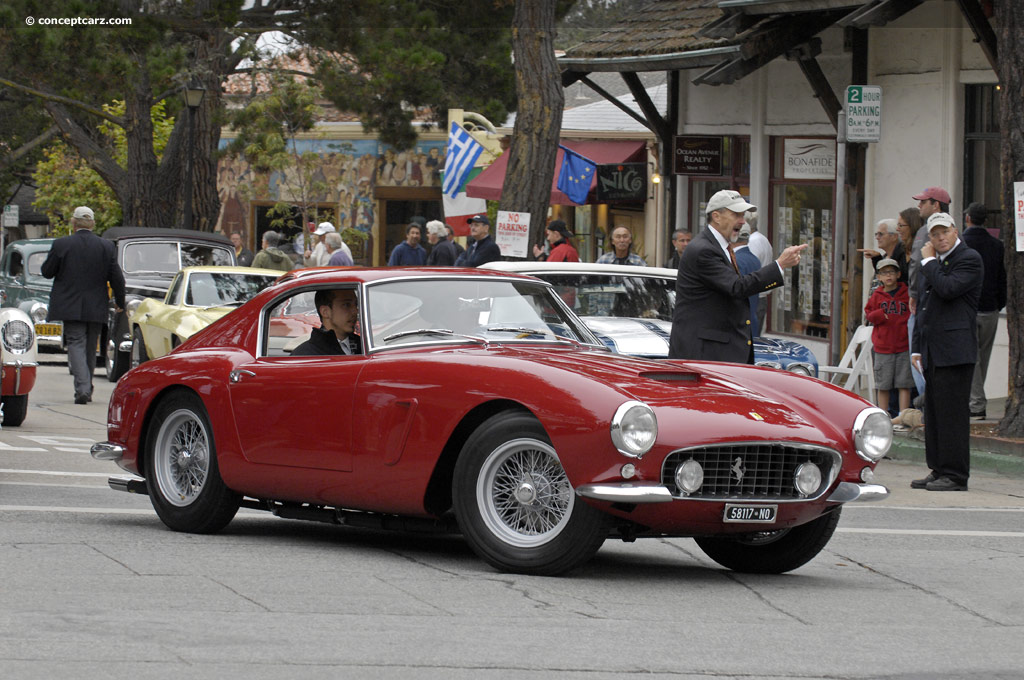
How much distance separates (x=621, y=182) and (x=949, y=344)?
1817cm

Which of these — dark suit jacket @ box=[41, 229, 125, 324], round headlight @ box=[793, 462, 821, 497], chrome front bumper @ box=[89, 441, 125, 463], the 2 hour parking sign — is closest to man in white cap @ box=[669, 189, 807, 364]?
round headlight @ box=[793, 462, 821, 497]

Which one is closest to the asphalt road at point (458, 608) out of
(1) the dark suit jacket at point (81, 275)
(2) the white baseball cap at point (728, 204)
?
(2) the white baseball cap at point (728, 204)

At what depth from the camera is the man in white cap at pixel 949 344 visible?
11.3 meters

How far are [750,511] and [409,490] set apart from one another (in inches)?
60.5

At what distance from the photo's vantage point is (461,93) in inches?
1328

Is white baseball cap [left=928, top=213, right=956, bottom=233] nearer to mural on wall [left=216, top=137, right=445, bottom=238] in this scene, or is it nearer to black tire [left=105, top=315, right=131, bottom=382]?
black tire [left=105, top=315, right=131, bottom=382]

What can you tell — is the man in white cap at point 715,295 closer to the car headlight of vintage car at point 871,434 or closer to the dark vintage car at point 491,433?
the dark vintage car at point 491,433

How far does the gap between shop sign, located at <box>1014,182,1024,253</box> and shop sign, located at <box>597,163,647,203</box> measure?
15780 mm

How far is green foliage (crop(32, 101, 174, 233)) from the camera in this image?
46.6 m

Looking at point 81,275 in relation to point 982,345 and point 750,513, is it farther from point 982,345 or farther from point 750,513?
point 750,513

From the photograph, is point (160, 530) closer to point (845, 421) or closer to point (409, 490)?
point (409, 490)

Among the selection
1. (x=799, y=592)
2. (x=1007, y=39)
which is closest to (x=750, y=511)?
(x=799, y=592)

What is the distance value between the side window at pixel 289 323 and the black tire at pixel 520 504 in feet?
5.95

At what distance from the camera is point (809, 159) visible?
21.2 meters
